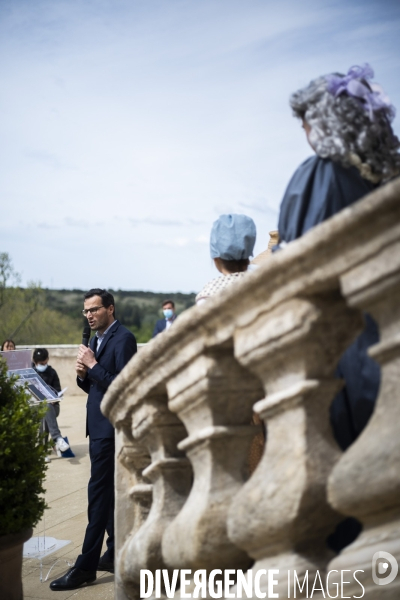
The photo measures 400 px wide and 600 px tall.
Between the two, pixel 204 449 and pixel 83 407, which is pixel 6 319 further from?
pixel 204 449

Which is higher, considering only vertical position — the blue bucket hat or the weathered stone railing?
the blue bucket hat

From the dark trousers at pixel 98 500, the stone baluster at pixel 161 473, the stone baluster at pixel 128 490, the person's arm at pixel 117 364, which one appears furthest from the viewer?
the person's arm at pixel 117 364

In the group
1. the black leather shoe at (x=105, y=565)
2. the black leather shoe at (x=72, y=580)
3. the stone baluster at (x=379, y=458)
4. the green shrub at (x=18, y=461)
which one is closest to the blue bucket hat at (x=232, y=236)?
the green shrub at (x=18, y=461)

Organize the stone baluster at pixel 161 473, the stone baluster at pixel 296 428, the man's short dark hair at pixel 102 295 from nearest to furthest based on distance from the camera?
the stone baluster at pixel 296 428 < the stone baluster at pixel 161 473 < the man's short dark hair at pixel 102 295

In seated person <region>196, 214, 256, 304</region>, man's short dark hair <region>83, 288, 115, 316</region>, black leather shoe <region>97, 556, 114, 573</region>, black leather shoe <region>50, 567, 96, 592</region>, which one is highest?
man's short dark hair <region>83, 288, 115, 316</region>

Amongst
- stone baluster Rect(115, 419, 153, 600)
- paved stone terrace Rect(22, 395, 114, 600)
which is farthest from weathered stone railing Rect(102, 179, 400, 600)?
paved stone terrace Rect(22, 395, 114, 600)

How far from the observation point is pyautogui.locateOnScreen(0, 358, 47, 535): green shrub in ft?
12.2

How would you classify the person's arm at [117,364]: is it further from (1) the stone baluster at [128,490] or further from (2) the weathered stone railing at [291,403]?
(2) the weathered stone railing at [291,403]

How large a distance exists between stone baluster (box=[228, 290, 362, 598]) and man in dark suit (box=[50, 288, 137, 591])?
338 centimetres

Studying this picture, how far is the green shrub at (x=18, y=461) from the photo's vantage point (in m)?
3.71

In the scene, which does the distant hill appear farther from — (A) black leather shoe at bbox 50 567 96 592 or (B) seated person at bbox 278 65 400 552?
(B) seated person at bbox 278 65 400 552

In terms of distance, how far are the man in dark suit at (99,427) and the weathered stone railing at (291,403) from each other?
2.85m

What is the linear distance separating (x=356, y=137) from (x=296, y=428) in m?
1.15

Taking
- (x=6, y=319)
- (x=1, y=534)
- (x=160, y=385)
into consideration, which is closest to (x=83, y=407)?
(x=1, y=534)
